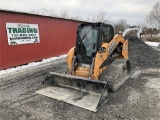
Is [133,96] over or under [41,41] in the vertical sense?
under

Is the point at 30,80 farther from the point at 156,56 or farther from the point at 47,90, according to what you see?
the point at 156,56

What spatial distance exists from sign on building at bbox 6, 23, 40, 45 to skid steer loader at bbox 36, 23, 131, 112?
164 inches

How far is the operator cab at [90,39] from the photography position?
218 inches

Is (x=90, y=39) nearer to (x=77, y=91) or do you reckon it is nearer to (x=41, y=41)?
(x=77, y=91)

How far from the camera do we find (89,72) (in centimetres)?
543

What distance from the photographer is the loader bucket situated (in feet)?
15.5

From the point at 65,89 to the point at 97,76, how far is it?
1089 millimetres

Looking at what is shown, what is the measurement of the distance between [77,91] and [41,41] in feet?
20.5

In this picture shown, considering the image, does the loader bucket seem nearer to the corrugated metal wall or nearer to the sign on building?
the corrugated metal wall

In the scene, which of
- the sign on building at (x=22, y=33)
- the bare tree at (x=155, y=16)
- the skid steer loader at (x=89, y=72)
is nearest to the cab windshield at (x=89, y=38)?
the skid steer loader at (x=89, y=72)

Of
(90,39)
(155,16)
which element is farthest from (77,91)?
(155,16)

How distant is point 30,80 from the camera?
→ 691 cm

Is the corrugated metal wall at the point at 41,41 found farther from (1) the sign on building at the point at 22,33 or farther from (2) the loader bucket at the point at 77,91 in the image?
(2) the loader bucket at the point at 77,91

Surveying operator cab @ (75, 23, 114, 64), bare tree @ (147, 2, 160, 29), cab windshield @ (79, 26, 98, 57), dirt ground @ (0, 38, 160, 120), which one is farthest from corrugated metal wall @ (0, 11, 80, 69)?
bare tree @ (147, 2, 160, 29)
